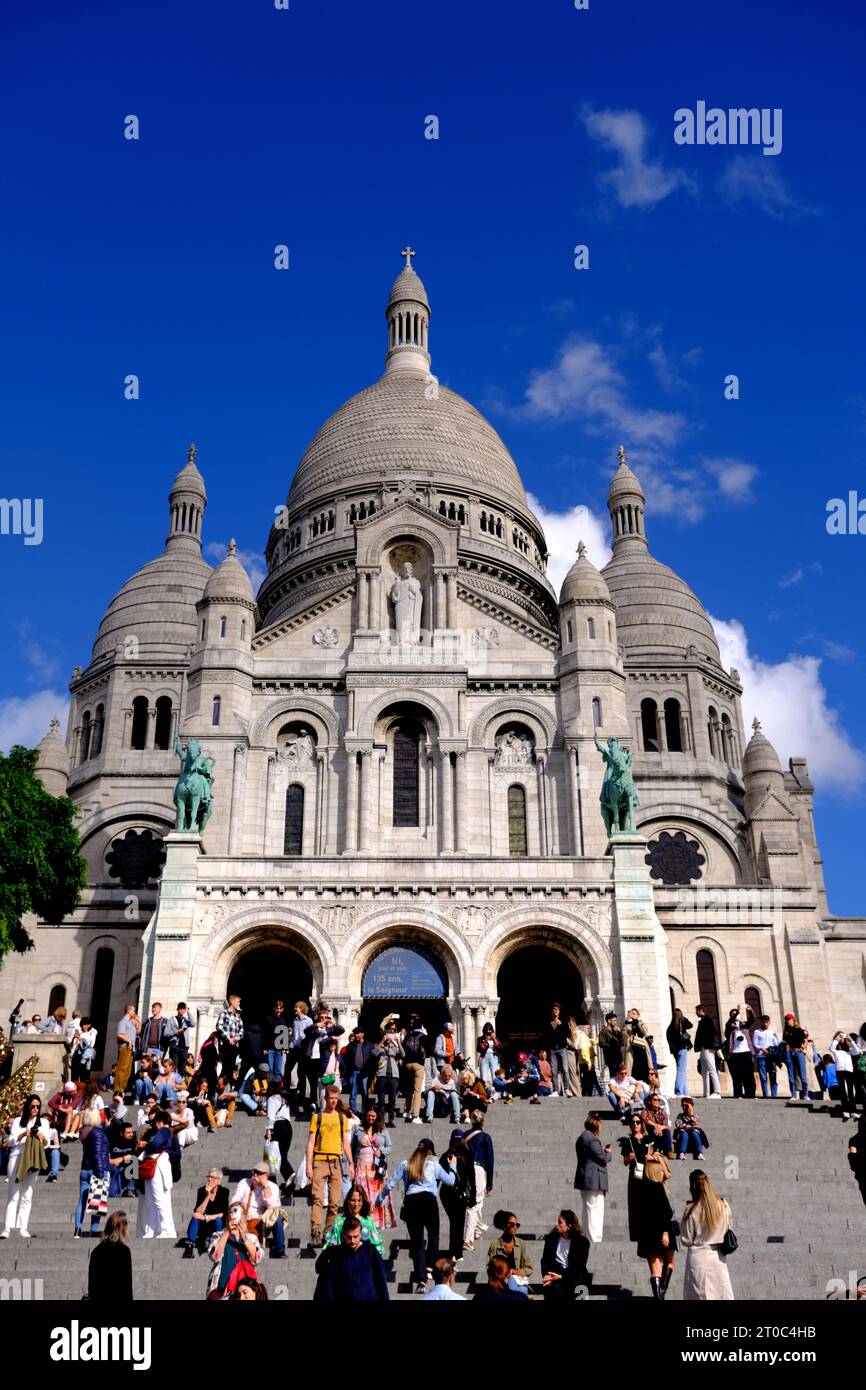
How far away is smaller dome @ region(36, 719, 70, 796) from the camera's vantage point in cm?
4901

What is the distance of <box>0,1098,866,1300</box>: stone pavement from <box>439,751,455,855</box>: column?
12770mm

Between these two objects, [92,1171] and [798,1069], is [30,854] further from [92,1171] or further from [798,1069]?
[798,1069]

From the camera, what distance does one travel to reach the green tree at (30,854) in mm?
35875

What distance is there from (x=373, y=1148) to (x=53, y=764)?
33970mm

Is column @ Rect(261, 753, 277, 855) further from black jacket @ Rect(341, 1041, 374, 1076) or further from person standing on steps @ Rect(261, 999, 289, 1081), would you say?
black jacket @ Rect(341, 1041, 374, 1076)

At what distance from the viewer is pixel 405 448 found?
58.5 metres

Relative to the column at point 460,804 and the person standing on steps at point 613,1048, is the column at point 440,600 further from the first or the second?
the person standing on steps at point 613,1048

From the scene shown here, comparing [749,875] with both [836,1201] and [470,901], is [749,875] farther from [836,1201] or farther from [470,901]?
[836,1201]

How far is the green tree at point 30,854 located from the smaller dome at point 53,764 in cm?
873

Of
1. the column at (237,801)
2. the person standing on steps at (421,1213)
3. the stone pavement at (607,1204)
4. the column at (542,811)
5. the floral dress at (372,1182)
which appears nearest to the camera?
the person standing on steps at (421,1213)

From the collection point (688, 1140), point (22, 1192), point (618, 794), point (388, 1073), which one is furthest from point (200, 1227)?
point (618, 794)

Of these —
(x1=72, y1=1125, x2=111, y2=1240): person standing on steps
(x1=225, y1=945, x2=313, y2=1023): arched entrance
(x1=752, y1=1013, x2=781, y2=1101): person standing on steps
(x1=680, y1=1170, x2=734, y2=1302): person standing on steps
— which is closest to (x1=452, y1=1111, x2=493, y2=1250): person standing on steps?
(x1=680, y1=1170, x2=734, y2=1302): person standing on steps

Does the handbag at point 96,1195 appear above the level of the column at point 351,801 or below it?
below

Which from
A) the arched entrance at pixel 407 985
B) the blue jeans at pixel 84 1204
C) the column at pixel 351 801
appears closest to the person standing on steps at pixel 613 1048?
the arched entrance at pixel 407 985
